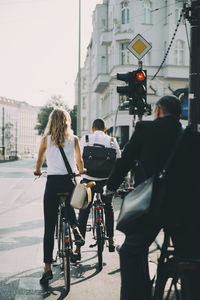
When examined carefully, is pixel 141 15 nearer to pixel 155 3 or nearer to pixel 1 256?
pixel 155 3

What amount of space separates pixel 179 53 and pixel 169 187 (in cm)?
3197

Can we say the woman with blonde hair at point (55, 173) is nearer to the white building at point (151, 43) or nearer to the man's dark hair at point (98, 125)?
the man's dark hair at point (98, 125)

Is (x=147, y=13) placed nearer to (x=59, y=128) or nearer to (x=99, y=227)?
(x=99, y=227)

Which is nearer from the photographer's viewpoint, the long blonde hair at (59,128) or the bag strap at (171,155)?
the bag strap at (171,155)

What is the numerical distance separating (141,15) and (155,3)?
4.82 ft

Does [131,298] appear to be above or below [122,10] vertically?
below

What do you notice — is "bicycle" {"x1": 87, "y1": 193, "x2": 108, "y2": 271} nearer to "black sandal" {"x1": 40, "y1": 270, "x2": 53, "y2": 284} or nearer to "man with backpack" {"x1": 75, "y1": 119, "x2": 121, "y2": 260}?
"man with backpack" {"x1": 75, "y1": 119, "x2": 121, "y2": 260}

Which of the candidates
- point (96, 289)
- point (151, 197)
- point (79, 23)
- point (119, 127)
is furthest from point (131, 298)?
point (119, 127)

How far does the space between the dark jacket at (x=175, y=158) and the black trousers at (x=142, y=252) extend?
0.39ft

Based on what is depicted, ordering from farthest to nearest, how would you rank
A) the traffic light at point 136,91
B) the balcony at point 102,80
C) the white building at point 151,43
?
the balcony at point 102,80
the white building at point 151,43
the traffic light at point 136,91

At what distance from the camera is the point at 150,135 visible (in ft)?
9.61

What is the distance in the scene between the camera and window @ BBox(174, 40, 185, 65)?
33.1 m

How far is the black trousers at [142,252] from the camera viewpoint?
276 centimetres

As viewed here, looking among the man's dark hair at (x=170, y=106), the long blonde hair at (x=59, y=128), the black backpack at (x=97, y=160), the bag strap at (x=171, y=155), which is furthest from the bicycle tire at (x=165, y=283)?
the black backpack at (x=97, y=160)
